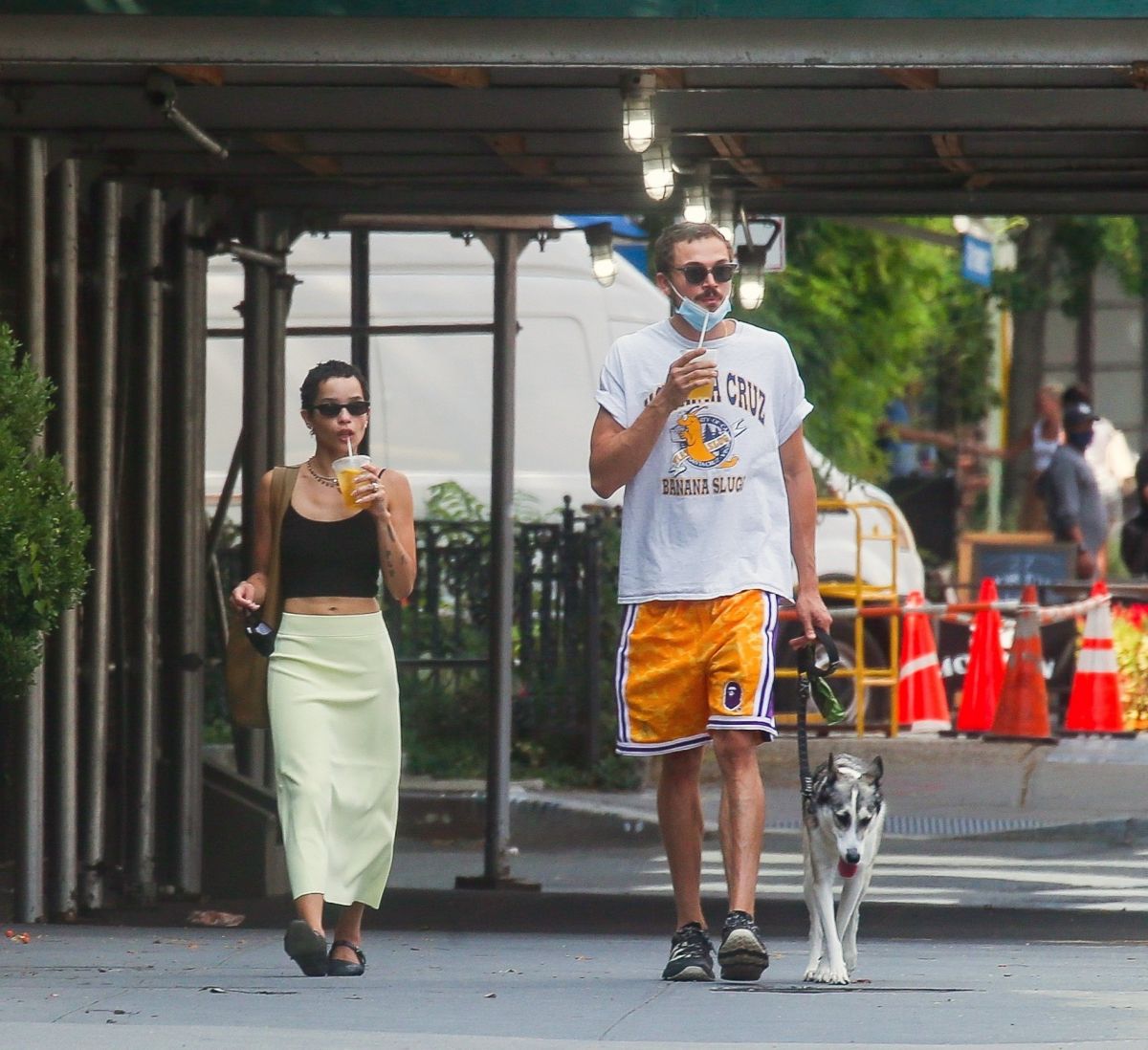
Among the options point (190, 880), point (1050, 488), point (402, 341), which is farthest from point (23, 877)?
point (1050, 488)

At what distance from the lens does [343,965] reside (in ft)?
23.4

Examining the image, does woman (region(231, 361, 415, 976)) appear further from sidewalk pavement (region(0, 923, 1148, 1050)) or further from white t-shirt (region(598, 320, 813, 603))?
white t-shirt (region(598, 320, 813, 603))

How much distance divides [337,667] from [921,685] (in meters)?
9.04

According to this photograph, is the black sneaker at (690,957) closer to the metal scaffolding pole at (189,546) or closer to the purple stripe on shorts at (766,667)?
the purple stripe on shorts at (766,667)

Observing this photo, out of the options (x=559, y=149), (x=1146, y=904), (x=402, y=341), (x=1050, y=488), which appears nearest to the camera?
(x=559, y=149)

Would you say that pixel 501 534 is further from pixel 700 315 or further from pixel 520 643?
pixel 520 643

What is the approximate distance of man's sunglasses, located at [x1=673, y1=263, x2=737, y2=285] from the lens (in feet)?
22.1

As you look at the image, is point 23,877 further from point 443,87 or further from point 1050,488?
point 1050,488

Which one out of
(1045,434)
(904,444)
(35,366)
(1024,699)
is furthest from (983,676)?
(904,444)

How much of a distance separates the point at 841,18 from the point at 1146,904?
14.4ft

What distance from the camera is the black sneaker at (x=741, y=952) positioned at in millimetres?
6562

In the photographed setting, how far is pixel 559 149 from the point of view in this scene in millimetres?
9266

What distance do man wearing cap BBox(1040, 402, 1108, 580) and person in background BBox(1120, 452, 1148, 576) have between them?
1111mm

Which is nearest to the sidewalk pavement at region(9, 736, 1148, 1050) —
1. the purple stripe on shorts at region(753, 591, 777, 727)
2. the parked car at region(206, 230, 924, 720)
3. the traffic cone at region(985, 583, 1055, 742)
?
the purple stripe on shorts at region(753, 591, 777, 727)
